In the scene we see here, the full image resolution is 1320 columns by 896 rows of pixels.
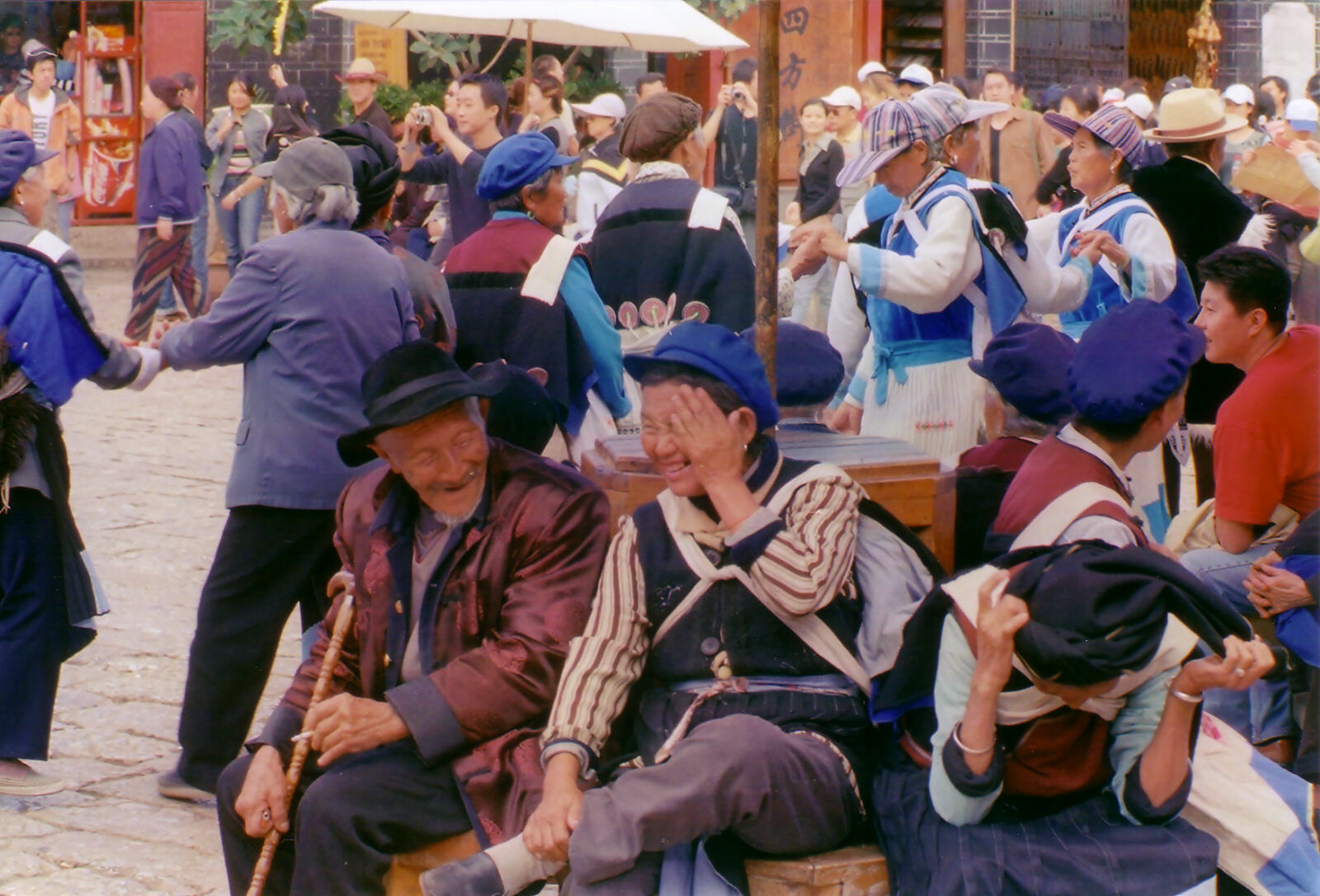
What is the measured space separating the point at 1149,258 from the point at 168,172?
9.10m

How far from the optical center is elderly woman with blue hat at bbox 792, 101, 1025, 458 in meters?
4.81

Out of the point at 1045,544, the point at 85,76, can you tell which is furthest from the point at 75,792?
the point at 85,76

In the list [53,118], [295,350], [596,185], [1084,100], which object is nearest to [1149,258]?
[295,350]

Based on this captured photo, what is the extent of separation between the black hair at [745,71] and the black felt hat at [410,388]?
10566mm

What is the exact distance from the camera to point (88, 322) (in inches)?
198

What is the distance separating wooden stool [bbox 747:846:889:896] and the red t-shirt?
1922 millimetres

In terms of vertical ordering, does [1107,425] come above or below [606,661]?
above

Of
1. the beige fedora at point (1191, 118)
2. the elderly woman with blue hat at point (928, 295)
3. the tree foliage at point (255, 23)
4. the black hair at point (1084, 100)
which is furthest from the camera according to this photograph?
the tree foliage at point (255, 23)

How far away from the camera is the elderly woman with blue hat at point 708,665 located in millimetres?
3180

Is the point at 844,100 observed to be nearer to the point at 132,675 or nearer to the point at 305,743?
the point at 132,675

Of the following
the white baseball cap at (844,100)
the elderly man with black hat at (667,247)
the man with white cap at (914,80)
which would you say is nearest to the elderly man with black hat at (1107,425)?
the elderly man with black hat at (667,247)

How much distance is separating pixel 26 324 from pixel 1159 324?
10.2 feet

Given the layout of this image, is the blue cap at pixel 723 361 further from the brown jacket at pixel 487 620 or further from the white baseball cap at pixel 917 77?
the white baseball cap at pixel 917 77

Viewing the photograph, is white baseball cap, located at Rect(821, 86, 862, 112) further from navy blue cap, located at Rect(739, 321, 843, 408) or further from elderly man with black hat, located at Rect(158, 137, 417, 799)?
navy blue cap, located at Rect(739, 321, 843, 408)
